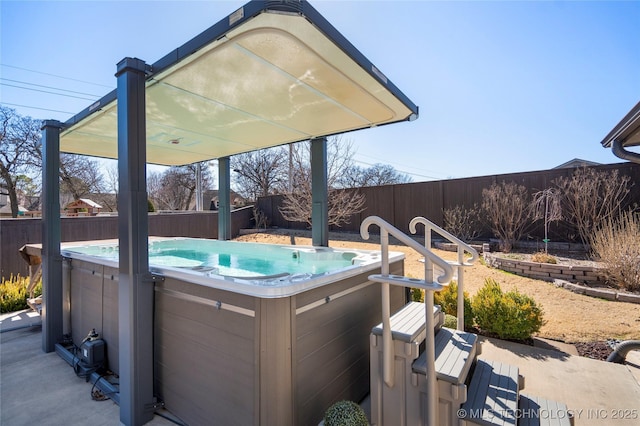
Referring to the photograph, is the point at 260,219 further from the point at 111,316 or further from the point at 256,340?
the point at 256,340

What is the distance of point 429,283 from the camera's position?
147 centimetres

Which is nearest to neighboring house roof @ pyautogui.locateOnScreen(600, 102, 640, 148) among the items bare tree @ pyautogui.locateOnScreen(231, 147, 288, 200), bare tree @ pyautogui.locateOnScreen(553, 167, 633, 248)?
bare tree @ pyautogui.locateOnScreen(553, 167, 633, 248)

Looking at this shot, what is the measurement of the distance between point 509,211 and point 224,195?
6.39 metres

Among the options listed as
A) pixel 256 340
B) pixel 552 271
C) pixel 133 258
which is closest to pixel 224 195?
pixel 133 258

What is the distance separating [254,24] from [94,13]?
3.83 meters

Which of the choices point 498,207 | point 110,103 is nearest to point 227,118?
point 110,103

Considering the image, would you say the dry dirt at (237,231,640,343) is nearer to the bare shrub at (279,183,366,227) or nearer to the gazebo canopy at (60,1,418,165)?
the gazebo canopy at (60,1,418,165)

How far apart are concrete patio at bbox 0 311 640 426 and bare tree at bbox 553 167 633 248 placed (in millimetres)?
4002

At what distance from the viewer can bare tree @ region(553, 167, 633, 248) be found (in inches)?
227

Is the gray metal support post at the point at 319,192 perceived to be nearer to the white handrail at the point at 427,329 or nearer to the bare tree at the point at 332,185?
the white handrail at the point at 427,329

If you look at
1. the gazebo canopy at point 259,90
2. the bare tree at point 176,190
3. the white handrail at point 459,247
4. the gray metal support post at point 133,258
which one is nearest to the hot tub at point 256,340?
the gray metal support post at point 133,258

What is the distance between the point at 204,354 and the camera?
1.93m

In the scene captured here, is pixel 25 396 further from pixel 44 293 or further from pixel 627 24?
pixel 627 24

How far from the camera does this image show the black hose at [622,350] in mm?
2627
